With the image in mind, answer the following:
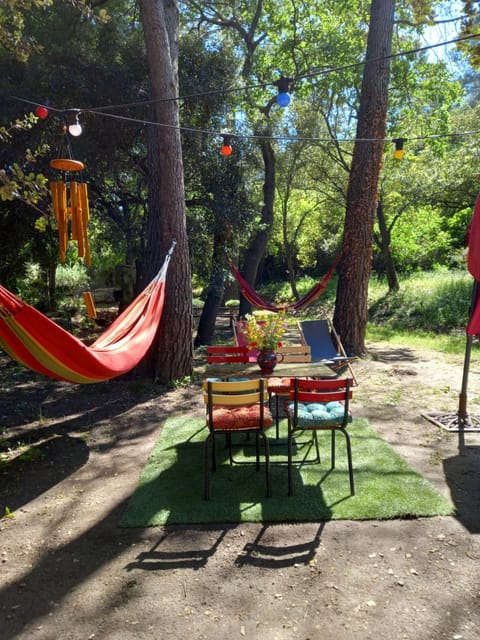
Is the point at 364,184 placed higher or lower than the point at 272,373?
higher

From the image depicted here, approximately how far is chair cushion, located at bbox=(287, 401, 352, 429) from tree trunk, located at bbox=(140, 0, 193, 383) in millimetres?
2217

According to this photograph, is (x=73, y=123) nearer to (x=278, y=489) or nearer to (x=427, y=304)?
(x=278, y=489)

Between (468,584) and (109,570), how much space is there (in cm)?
153

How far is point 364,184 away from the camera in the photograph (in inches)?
235

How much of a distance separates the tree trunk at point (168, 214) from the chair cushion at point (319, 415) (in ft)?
7.27

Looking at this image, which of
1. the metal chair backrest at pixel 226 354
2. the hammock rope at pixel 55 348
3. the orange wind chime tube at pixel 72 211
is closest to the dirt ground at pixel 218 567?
the hammock rope at pixel 55 348

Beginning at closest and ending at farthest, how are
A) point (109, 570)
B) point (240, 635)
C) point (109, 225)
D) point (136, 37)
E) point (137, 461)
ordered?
point (240, 635) < point (109, 570) < point (137, 461) < point (136, 37) < point (109, 225)

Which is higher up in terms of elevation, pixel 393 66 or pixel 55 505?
pixel 393 66

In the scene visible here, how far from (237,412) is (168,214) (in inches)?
110

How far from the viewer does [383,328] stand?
9695mm

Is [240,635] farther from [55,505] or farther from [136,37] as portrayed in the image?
[136,37]

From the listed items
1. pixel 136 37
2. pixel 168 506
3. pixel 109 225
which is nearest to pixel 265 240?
pixel 109 225

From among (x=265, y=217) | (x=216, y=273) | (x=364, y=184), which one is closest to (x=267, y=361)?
(x=364, y=184)

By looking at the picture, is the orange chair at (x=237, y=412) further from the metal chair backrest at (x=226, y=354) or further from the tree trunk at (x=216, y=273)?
the tree trunk at (x=216, y=273)
